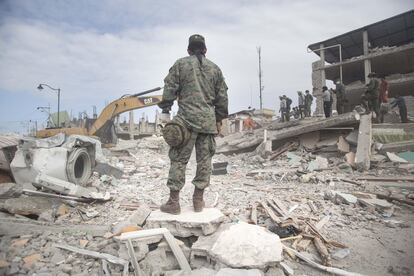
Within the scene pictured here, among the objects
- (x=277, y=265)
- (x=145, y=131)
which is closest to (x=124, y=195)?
(x=277, y=265)

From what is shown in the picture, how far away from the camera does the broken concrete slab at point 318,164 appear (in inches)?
301

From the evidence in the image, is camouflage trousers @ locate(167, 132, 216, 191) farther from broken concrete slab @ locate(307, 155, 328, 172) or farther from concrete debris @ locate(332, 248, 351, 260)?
broken concrete slab @ locate(307, 155, 328, 172)

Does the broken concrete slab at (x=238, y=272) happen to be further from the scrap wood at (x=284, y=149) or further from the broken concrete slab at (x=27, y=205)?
the scrap wood at (x=284, y=149)

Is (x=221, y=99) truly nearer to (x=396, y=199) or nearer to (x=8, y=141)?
(x=396, y=199)

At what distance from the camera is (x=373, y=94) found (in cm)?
933

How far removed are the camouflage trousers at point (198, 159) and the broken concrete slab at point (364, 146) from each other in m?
5.79

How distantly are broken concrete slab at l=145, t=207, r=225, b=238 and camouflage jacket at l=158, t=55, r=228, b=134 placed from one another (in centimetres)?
93

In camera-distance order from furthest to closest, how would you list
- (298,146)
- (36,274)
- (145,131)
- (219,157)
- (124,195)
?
(145,131), (219,157), (298,146), (124,195), (36,274)

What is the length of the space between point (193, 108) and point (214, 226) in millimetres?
1280

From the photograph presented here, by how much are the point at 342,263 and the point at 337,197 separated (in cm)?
201

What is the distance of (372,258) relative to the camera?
2766mm

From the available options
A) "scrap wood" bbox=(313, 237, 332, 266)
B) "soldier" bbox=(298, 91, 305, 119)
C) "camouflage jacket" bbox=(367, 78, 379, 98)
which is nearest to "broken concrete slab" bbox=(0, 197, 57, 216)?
"scrap wood" bbox=(313, 237, 332, 266)

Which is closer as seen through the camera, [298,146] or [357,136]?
[357,136]

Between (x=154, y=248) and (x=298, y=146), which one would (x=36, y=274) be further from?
(x=298, y=146)
